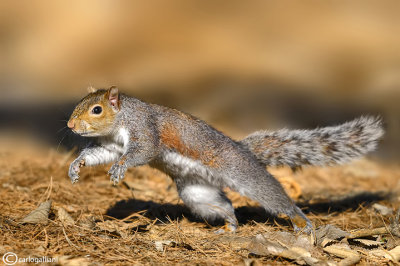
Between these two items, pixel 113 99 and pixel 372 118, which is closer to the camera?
pixel 113 99

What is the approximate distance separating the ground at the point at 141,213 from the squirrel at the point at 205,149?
0.20 metres

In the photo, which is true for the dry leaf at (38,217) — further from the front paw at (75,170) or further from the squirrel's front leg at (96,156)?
the squirrel's front leg at (96,156)

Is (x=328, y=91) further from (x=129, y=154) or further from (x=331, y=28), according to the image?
(x=129, y=154)

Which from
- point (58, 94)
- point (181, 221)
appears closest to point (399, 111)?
point (181, 221)

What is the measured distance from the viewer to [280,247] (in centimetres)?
237

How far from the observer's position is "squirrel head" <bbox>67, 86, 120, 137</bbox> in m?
3.07

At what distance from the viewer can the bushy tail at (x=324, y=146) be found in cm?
340

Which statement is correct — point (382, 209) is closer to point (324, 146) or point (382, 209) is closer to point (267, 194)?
point (324, 146)

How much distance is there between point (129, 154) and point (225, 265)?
1.07 m

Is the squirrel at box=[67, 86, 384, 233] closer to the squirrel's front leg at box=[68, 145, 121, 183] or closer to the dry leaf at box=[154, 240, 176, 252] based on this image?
the squirrel's front leg at box=[68, 145, 121, 183]

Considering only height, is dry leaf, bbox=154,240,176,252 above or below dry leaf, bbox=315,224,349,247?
below

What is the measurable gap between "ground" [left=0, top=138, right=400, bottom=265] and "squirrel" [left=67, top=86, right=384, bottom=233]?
195 mm

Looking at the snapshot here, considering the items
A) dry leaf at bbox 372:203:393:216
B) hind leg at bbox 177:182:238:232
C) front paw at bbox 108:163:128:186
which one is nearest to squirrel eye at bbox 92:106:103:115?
front paw at bbox 108:163:128:186

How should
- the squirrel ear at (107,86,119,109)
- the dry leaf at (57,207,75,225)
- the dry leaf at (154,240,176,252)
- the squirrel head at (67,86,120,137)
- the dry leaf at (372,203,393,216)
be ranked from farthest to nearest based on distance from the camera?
the dry leaf at (372,203,393,216) < the squirrel ear at (107,86,119,109) < the squirrel head at (67,86,120,137) < the dry leaf at (57,207,75,225) < the dry leaf at (154,240,176,252)
